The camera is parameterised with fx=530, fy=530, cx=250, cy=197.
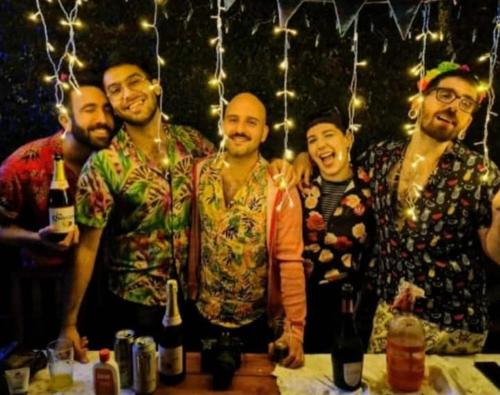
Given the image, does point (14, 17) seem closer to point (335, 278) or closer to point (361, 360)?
point (335, 278)

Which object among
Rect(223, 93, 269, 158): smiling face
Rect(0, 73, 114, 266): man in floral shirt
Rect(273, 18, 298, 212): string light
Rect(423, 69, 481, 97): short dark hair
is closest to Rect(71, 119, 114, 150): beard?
Rect(0, 73, 114, 266): man in floral shirt

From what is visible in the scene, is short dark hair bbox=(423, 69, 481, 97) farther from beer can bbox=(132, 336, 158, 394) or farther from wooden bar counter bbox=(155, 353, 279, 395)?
beer can bbox=(132, 336, 158, 394)

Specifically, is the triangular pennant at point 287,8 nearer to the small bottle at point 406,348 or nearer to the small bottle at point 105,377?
the small bottle at point 406,348

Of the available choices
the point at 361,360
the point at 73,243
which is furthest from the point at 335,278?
the point at 73,243

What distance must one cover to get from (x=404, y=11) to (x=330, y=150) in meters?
0.61

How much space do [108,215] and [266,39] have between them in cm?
96

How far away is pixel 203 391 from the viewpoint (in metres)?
1.77

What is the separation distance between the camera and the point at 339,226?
222 cm

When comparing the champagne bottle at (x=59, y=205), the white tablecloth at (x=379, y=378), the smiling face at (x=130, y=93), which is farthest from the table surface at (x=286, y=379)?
the smiling face at (x=130, y=93)

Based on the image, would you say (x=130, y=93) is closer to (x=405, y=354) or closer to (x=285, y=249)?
(x=285, y=249)

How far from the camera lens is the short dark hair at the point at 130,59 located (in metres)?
2.13

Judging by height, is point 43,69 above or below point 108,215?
above

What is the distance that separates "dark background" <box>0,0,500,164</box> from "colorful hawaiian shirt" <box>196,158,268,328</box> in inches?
11.6

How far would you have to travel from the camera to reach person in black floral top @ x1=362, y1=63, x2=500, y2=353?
208cm
